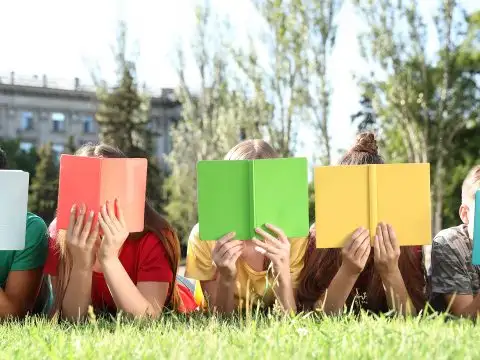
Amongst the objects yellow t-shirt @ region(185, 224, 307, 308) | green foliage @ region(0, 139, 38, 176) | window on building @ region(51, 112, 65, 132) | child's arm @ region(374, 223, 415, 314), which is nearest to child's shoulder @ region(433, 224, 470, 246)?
child's arm @ region(374, 223, 415, 314)

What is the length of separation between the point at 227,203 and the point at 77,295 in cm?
87

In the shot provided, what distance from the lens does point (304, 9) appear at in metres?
24.0

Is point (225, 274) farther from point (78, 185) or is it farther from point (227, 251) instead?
point (78, 185)

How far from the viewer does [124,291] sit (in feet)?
12.3

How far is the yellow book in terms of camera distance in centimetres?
366

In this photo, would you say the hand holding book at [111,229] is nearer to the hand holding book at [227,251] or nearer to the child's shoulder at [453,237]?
the hand holding book at [227,251]

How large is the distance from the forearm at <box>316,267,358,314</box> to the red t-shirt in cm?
84

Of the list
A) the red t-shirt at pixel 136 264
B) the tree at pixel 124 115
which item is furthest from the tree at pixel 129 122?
the red t-shirt at pixel 136 264

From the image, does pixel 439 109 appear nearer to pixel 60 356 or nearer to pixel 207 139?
pixel 207 139

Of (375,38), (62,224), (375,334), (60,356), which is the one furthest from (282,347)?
(375,38)

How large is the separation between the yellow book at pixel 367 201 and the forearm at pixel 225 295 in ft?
1.54

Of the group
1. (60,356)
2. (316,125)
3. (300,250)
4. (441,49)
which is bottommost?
(60,356)

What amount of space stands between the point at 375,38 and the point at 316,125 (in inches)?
120

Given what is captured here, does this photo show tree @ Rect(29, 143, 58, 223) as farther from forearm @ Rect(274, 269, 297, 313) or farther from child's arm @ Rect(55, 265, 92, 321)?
forearm @ Rect(274, 269, 297, 313)
